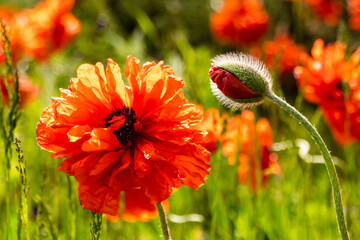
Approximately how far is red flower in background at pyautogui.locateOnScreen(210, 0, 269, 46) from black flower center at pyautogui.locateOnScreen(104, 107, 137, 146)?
2.48m

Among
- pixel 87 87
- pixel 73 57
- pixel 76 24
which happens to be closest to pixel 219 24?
pixel 76 24

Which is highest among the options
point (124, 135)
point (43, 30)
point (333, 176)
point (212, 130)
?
point (43, 30)

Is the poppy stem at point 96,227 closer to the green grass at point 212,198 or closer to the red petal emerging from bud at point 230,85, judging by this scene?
the green grass at point 212,198

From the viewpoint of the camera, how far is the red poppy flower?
0.96 metres

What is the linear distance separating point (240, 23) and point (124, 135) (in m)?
2.60

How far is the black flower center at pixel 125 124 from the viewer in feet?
3.48


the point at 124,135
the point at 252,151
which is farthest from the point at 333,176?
the point at 252,151

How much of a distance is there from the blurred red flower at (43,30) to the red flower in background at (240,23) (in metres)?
0.98

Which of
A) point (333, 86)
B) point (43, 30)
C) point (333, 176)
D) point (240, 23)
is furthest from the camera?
point (240, 23)

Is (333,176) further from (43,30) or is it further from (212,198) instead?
(43,30)

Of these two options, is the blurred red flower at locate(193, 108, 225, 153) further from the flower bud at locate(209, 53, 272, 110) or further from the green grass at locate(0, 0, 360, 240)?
the flower bud at locate(209, 53, 272, 110)

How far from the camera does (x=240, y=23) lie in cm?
354

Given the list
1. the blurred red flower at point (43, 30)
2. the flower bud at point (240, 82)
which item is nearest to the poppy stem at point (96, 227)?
the flower bud at point (240, 82)

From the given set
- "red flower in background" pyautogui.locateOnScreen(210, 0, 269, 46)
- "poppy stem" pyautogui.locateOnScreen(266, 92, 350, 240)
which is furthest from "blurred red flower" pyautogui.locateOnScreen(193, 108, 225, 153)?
"red flower in background" pyautogui.locateOnScreen(210, 0, 269, 46)
